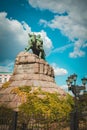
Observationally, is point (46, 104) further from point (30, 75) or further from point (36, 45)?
point (36, 45)

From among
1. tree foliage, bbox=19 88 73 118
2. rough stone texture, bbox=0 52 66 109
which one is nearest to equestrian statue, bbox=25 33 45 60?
rough stone texture, bbox=0 52 66 109

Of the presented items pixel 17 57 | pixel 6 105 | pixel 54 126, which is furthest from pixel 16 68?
pixel 54 126

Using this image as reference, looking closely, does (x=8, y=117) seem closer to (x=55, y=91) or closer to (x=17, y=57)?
(x=55, y=91)

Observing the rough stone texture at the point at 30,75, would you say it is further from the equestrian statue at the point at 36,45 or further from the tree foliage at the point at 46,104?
the equestrian statue at the point at 36,45

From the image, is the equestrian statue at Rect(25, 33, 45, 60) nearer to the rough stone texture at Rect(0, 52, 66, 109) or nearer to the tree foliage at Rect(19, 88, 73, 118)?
the rough stone texture at Rect(0, 52, 66, 109)

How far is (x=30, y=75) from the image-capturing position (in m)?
19.7

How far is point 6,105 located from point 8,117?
7726 mm

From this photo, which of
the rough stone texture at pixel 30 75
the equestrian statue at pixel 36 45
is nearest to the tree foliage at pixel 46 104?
the rough stone texture at pixel 30 75

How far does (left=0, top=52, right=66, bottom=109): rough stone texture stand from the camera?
60.6 ft

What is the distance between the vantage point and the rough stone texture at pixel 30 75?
18.5 m

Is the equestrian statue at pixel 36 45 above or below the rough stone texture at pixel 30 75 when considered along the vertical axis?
above

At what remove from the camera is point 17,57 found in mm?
20938

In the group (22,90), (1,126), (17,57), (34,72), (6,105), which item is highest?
(17,57)

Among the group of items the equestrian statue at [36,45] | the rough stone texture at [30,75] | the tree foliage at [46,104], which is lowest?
the tree foliage at [46,104]
